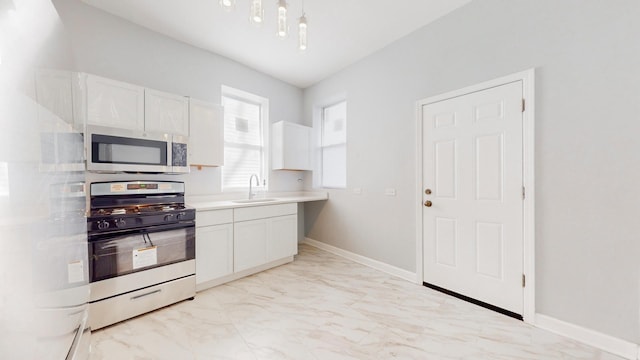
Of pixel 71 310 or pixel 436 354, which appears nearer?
pixel 71 310

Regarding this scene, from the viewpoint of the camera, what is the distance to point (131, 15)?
2451 millimetres

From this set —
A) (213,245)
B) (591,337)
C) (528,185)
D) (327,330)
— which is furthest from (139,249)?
(591,337)

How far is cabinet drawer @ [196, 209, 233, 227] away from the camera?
8.04 ft

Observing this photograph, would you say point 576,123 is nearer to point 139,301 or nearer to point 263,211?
point 263,211

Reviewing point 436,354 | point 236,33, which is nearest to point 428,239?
point 436,354

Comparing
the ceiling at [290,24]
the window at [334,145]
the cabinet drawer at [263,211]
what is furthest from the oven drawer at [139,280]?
the ceiling at [290,24]

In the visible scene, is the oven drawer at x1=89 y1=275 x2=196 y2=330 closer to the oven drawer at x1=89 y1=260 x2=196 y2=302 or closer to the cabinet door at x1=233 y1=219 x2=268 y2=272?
the oven drawer at x1=89 y1=260 x2=196 y2=302

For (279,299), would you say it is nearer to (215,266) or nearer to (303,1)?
(215,266)

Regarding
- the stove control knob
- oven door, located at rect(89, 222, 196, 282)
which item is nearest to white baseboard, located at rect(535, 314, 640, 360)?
oven door, located at rect(89, 222, 196, 282)

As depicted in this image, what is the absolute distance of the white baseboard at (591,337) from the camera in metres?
1.55

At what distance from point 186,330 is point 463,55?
11.8 feet

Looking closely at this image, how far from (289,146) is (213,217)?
173cm

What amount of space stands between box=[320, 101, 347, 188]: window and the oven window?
7.97ft

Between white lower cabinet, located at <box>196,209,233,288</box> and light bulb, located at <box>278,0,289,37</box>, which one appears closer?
light bulb, located at <box>278,0,289,37</box>
